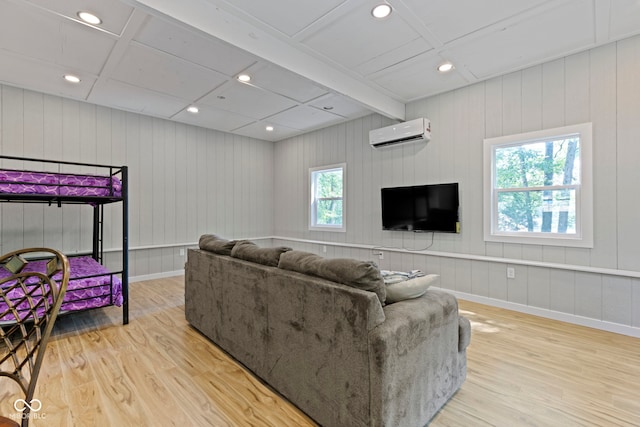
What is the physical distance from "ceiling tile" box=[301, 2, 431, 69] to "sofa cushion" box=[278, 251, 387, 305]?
217 centimetres

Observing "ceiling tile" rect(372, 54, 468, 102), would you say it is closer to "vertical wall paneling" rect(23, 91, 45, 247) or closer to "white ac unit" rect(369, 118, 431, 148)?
"white ac unit" rect(369, 118, 431, 148)

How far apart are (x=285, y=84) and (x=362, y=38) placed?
126 cm

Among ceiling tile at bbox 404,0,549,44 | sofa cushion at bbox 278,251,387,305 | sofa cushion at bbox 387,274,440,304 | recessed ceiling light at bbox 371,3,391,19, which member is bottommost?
sofa cushion at bbox 387,274,440,304

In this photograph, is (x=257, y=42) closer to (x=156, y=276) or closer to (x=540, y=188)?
(x=540, y=188)

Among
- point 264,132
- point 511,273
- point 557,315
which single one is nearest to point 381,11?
point 511,273

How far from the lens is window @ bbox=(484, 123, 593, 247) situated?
10.4 feet

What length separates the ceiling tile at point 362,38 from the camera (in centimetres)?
268

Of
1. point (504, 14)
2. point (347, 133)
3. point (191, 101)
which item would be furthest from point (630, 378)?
point (191, 101)

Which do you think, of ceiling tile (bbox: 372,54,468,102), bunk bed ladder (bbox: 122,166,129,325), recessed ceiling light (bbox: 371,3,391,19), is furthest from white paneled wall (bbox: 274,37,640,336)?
bunk bed ladder (bbox: 122,166,129,325)

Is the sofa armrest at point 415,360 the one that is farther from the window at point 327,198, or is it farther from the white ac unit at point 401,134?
the window at point 327,198

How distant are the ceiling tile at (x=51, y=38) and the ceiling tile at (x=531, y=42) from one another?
3.63m

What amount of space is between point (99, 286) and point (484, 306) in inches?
175

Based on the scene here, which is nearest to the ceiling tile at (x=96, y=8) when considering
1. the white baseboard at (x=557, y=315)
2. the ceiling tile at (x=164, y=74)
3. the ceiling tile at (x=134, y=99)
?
the ceiling tile at (x=164, y=74)

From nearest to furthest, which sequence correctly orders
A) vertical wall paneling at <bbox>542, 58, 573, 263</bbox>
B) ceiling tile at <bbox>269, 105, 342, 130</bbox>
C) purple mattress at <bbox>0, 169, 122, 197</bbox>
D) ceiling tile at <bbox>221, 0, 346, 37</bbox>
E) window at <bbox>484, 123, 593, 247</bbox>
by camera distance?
ceiling tile at <bbox>221, 0, 346, 37</bbox>
purple mattress at <bbox>0, 169, 122, 197</bbox>
window at <bbox>484, 123, 593, 247</bbox>
vertical wall paneling at <bbox>542, 58, 573, 263</bbox>
ceiling tile at <bbox>269, 105, 342, 130</bbox>
